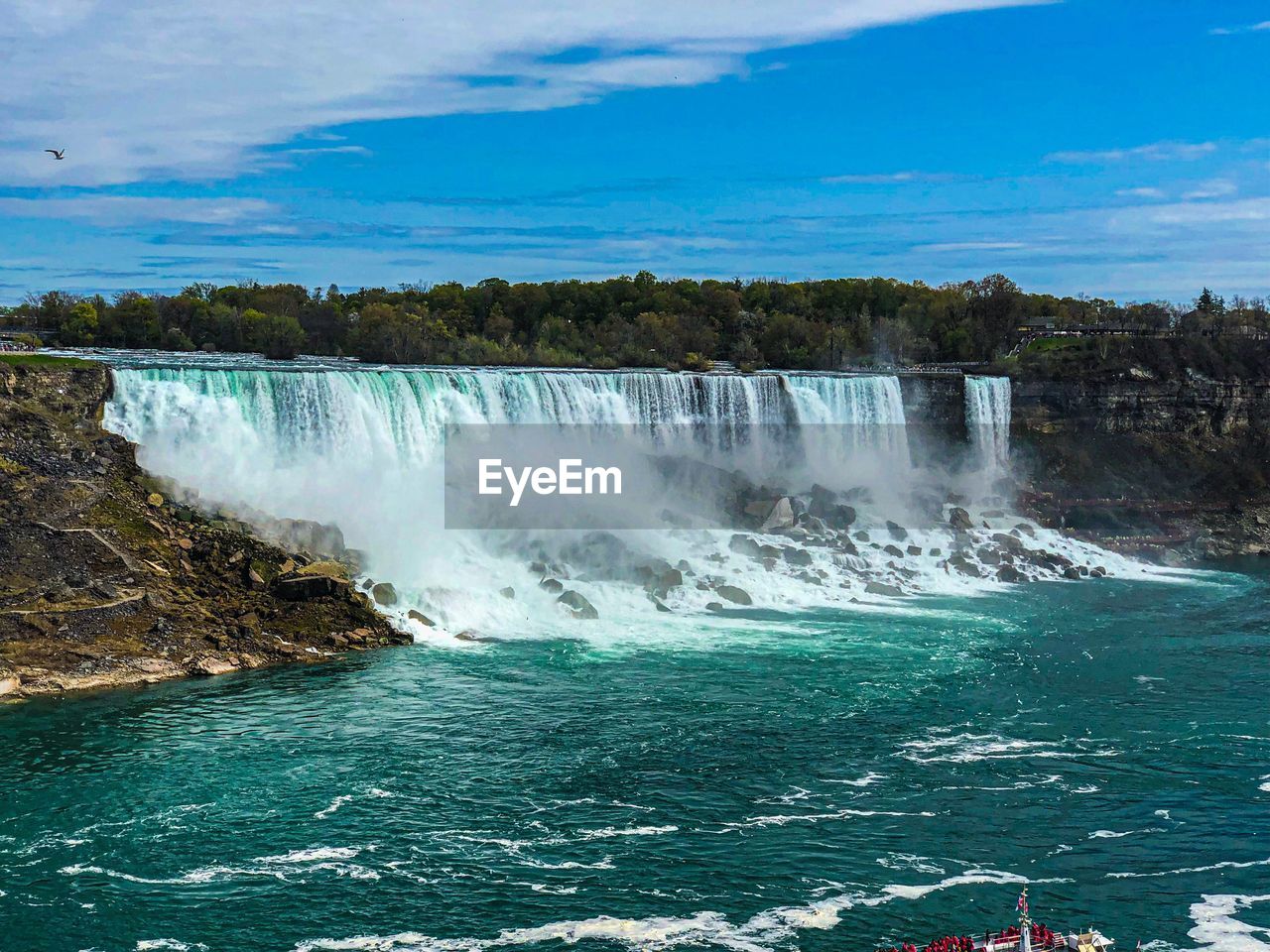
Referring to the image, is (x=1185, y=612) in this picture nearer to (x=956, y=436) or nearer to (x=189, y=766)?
(x=956, y=436)

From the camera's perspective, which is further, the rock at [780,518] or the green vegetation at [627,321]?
the green vegetation at [627,321]

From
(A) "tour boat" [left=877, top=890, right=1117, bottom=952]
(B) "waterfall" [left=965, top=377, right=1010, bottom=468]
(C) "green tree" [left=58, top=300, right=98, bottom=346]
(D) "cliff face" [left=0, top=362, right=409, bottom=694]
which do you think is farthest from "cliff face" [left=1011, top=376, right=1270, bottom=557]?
(C) "green tree" [left=58, top=300, right=98, bottom=346]

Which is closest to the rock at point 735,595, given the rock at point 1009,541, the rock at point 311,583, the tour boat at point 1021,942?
the rock at point 311,583

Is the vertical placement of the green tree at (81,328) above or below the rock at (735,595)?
above

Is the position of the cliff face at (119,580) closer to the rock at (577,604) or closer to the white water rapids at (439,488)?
the white water rapids at (439,488)

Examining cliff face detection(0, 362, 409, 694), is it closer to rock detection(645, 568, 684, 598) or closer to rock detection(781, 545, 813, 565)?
rock detection(645, 568, 684, 598)

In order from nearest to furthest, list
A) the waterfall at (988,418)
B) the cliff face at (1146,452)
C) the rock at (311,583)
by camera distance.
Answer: the rock at (311,583), the cliff face at (1146,452), the waterfall at (988,418)
